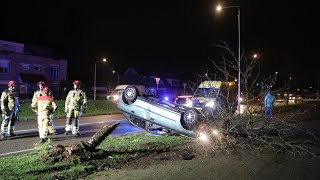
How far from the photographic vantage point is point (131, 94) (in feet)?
30.3

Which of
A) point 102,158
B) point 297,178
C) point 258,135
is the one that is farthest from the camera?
point 258,135

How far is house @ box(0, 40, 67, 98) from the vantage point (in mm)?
38250

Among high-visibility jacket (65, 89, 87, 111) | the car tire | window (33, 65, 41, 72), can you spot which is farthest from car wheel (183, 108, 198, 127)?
window (33, 65, 41, 72)

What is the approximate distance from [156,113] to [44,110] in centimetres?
330

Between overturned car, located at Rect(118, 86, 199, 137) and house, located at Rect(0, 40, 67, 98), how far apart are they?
31.3 m

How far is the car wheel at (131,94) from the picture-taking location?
9155 mm

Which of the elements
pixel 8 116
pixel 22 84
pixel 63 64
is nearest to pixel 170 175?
pixel 8 116

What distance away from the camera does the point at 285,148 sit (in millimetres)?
8477

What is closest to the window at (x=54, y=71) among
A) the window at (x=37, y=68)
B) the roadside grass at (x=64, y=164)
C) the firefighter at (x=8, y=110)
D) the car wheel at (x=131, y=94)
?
the window at (x=37, y=68)

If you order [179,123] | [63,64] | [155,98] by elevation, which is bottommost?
[179,123]

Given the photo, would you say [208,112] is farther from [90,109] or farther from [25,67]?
[25,67]

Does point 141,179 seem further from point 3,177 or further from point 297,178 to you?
point 297,178

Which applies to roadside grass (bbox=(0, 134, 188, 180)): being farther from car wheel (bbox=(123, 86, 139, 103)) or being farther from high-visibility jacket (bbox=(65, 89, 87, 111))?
high-visibility jacket (bbox=(65, 89, 87, 111))

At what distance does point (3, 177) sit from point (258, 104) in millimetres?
7671
